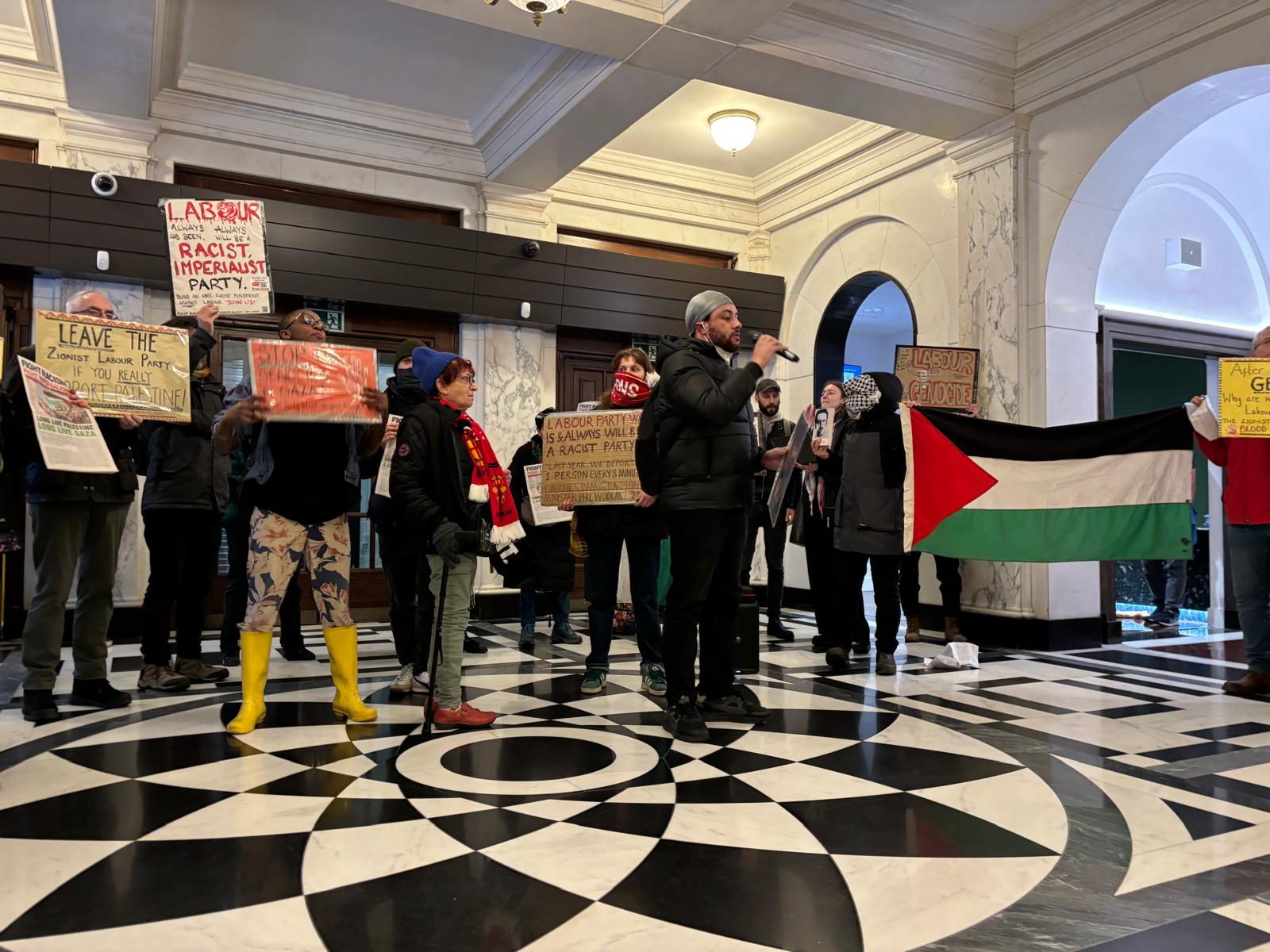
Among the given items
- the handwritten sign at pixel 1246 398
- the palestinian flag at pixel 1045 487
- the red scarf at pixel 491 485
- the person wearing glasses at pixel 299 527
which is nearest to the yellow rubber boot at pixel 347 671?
the person wearing glasses at pixel 299 527

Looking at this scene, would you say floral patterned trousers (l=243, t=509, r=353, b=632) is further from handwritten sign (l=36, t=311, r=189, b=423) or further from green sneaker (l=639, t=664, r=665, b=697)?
green sneaker (l=639, t=664, r=665, b=697)

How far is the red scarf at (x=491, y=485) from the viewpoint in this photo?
128 inches

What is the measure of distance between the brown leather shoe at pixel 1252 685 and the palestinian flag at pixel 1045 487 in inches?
29.2

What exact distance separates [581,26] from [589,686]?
3.63 m

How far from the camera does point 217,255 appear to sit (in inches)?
137

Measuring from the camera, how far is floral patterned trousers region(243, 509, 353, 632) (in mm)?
3189

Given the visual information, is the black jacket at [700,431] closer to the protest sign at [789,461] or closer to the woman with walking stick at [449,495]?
the protest sign at [789,461]

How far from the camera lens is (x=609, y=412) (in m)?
3.85

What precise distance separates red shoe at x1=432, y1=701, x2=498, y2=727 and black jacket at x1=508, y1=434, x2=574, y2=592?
2149 millimetres

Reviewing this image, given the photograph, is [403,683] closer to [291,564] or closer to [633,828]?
[291,564]

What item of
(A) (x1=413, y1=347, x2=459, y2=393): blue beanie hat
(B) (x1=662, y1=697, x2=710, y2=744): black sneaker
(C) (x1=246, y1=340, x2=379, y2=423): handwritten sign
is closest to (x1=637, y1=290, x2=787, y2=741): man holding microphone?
(B) (x1=662, y1=697, x2=710, y2=744): black sneaker

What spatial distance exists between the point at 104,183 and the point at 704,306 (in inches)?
185

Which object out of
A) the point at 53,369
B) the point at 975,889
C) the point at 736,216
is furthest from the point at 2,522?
the point at 736,216

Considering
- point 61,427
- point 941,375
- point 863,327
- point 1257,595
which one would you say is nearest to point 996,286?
point 941,375
